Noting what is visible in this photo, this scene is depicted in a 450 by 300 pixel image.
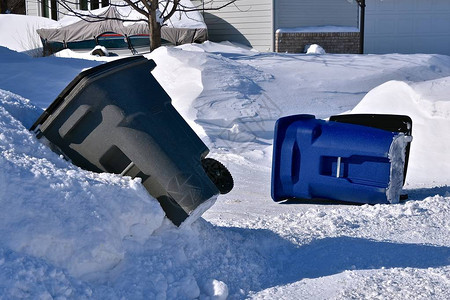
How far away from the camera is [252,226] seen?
4691mm

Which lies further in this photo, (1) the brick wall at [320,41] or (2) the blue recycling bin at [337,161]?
(1) the brick wall at [320,41]

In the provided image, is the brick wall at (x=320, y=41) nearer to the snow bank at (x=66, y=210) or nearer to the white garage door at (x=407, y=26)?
the white garage door at (x=407, y=26)

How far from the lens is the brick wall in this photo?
1877 cm

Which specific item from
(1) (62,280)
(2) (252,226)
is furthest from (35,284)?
(2) (252,226)

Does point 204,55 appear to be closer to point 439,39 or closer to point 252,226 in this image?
point 252,226

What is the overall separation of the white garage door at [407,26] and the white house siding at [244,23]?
3.45 metres

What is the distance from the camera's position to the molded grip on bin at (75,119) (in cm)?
370

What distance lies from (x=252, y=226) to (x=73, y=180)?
1697mm

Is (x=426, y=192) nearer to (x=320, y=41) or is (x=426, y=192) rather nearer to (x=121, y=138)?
(x=121, y=138)

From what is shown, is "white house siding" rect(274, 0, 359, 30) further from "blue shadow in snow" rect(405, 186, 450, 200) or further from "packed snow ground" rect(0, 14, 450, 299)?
"blue shadow in snow" rect(405, 186, 450, 200)

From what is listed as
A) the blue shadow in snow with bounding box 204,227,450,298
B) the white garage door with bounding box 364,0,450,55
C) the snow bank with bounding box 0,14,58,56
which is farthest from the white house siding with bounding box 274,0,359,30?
the blue shadow in snow with bounding box 204,227,450,298

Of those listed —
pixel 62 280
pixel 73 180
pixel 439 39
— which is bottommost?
pixel 439 39

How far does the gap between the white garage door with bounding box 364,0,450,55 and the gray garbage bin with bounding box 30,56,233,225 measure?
688 inches

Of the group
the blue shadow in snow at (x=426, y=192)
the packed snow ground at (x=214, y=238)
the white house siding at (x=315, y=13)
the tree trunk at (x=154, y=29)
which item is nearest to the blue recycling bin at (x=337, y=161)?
the packed snow ground at (x=214, y=238)
